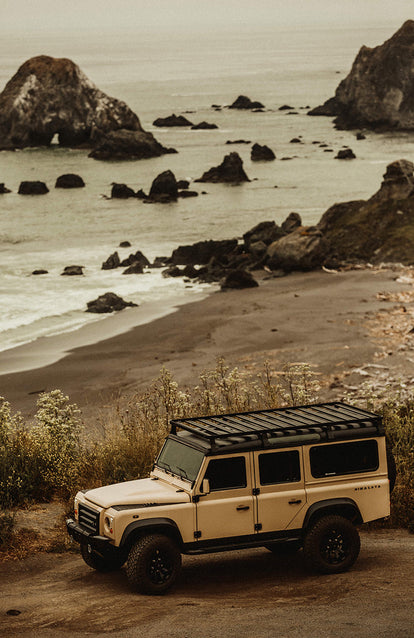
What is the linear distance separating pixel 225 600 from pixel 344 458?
1863 millimetres

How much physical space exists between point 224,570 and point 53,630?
2303mm

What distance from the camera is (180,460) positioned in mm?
9953

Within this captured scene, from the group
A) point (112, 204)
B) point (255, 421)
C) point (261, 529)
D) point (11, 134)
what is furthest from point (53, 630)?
point (11, 134)

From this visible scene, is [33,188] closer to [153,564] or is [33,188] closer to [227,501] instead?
[227,501]

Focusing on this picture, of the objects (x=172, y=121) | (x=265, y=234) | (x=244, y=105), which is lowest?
(x=265, y=234)

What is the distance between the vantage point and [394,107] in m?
118

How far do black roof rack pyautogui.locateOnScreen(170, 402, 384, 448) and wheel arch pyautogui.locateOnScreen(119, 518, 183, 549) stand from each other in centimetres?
85

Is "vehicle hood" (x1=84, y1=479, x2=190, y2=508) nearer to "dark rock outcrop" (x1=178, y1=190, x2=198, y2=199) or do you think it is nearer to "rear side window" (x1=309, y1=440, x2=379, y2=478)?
"rear side window" (x1=309, y1=440, x2=379, y2=478)

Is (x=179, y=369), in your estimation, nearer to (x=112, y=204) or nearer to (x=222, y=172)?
(x=112, y=204)

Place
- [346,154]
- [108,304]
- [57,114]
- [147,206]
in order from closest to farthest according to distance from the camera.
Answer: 1. [108,304]
2. [147,206]
3. [346,154]
4. [57,114]

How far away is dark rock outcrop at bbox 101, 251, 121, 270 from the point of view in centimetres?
4294

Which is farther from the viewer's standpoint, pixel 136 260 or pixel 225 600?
pixel 136 260

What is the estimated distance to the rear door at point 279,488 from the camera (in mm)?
9711

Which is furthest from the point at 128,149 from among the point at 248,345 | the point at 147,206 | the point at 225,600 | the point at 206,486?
the point at 225,600
